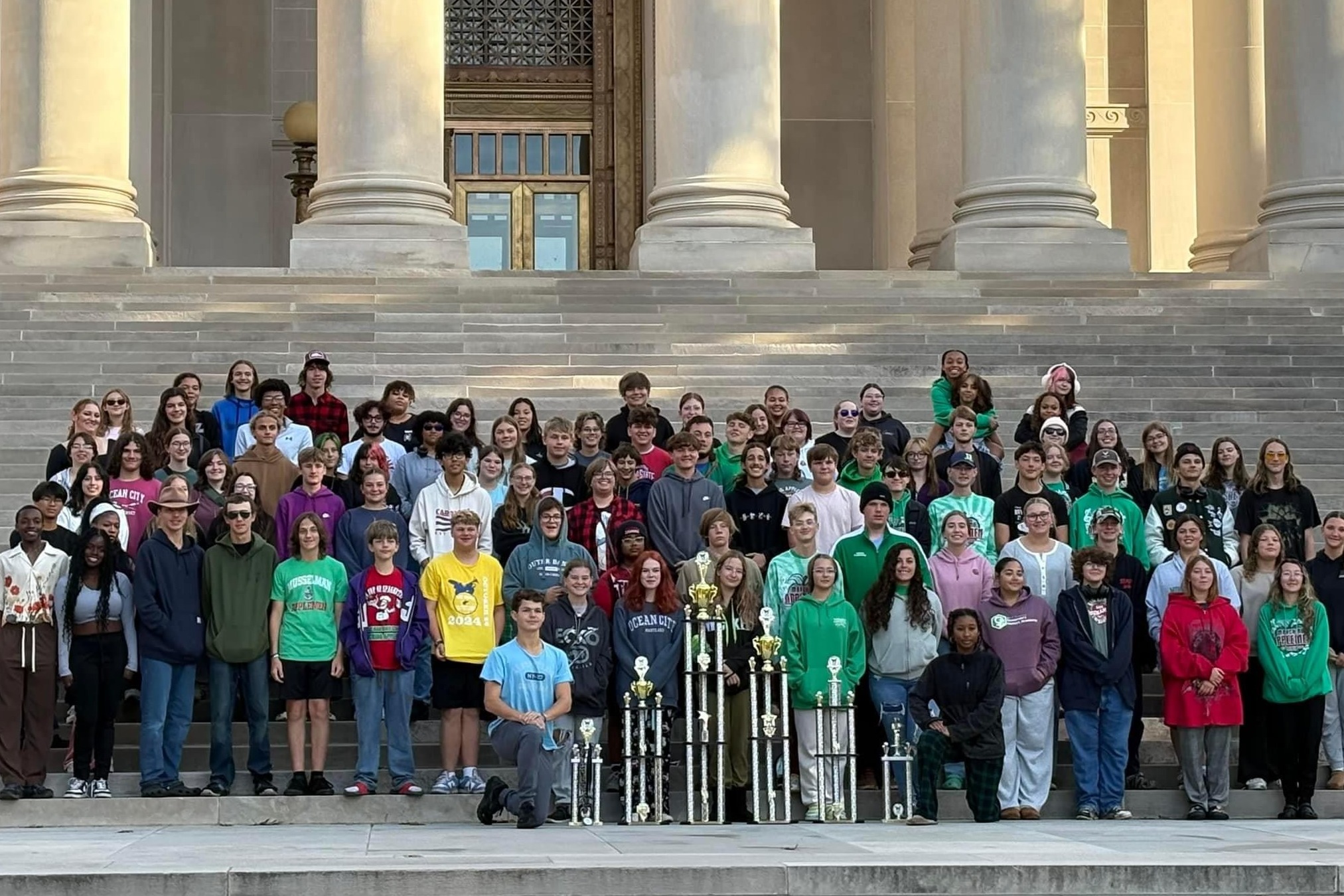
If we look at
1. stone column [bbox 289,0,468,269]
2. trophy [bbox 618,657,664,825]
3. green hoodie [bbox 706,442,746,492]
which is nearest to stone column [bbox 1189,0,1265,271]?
stone column [bbox 289,0,468,269]

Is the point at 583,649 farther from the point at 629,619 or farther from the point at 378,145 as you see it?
the point at 378,145

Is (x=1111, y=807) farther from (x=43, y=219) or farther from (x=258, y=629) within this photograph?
(x=43, y=219)

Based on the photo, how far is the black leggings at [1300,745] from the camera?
53.3ft

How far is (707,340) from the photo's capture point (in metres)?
25.7

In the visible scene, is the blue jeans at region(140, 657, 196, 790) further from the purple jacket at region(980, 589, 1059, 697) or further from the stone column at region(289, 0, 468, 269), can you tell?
the stone column at region(289, 0, 468, 269)

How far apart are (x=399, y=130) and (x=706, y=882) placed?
18.3 m

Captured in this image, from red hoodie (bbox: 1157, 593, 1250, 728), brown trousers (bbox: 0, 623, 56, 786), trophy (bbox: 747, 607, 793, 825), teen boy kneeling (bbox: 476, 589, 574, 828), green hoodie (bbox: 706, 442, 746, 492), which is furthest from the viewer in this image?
green hoodie (bbox: 706, 442, 746, 492)

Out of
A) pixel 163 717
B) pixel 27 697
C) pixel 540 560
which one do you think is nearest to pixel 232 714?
pixel 163 717

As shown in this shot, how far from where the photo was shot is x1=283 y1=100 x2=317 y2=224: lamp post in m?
36.8

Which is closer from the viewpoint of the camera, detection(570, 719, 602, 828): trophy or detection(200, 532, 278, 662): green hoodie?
detection(570, 719, 602, 828): trophy

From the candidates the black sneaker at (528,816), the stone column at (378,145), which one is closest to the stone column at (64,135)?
the stone column at (378,145)

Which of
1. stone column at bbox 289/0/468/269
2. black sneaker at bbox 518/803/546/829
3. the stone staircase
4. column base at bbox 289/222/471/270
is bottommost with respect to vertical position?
black sneaker at bbox 518/803/546/829

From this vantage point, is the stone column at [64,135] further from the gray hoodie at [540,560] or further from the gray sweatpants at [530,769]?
the gray sweatpants at [530,769]

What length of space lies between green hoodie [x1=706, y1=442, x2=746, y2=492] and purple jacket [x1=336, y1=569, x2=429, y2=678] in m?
2.89
